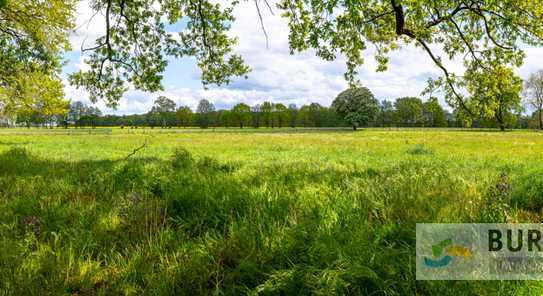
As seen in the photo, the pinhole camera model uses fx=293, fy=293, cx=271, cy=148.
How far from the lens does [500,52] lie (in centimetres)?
941

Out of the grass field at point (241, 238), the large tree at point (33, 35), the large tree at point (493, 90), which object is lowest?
the grass field at point (241, 238)

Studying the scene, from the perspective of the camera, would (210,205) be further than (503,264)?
Yes

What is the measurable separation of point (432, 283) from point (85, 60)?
12405 mm

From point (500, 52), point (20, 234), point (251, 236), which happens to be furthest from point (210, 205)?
point (500, 52)

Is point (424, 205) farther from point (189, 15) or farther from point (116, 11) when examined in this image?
point (116, 11)

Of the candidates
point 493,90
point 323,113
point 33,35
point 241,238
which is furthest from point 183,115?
point 241,238

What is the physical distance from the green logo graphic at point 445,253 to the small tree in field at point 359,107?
248ft

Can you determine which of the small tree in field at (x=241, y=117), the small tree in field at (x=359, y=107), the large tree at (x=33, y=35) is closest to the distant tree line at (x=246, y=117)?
the small tree in field at (x=241, y=117)

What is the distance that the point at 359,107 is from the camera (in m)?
76.2

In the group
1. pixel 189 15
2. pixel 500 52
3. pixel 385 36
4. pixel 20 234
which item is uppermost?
pixel 189 15

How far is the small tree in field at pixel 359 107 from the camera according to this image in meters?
76.0

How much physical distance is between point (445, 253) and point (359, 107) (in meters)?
77.4

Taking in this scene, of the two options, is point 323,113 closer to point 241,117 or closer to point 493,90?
point 241,117

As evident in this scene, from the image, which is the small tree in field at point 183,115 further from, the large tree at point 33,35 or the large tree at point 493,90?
the large tree at point 493,90
